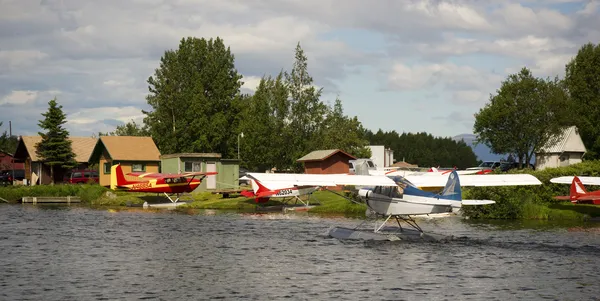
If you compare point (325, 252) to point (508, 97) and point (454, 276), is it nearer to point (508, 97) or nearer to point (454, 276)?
point (454, 276)

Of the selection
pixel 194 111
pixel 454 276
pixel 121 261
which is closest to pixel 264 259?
pixel 121 261

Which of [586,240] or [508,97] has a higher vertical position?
[508,97]

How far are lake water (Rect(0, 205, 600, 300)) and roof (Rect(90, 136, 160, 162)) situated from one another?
31.2 m

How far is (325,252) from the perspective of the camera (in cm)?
2756

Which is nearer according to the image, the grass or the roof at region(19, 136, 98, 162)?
the grass

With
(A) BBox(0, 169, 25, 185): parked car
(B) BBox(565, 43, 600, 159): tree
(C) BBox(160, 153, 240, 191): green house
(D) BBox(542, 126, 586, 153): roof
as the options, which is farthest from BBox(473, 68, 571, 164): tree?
(A) BBox(0, 169, 25, 185): parked car

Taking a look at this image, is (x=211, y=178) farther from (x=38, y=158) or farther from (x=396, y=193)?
(x=396, y=193)

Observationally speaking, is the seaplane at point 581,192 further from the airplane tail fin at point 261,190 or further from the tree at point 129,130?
the tree at point 129,130

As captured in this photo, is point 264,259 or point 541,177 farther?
point 541,177

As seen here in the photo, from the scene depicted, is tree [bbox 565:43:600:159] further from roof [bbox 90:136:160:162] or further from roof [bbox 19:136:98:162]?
roof [bbox 19:136:98:162]

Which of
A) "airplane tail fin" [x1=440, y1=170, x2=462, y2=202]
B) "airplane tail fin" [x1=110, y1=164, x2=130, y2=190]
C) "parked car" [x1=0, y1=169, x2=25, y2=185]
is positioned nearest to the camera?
"airplane tail fin" [x1=440, y1=170, x2=462, y2=202]

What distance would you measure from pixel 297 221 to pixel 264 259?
14.6 m

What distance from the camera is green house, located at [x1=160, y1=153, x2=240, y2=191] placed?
63.1m

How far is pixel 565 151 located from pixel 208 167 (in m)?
37.9
